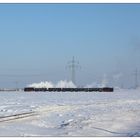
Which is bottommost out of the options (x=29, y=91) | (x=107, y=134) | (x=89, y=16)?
(x=107, y=134)

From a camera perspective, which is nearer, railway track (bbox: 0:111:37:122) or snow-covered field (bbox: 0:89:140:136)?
snow-covered field (bbox: 0:89:140:136)

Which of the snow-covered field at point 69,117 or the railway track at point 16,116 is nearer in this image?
the snow-covered field at point 69,117

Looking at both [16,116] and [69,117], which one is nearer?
[69,117]

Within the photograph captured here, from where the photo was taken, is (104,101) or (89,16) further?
(104,101)

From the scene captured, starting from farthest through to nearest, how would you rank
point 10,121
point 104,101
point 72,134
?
point 104,101
point 10,121
point 72,134

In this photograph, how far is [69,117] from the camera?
11523 mm

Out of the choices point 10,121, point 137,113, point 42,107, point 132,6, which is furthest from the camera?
point 42,107

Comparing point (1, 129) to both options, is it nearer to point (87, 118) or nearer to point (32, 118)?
point (32, 118)

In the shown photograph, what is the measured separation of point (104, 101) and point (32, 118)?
3932 millimetres

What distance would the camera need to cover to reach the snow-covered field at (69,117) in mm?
9547

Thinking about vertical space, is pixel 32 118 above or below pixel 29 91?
below

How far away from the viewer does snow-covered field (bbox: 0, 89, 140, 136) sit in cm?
955

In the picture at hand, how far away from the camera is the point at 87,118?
11031 millimetres

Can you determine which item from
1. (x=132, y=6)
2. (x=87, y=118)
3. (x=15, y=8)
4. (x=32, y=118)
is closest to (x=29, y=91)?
(x=32, y=118)
